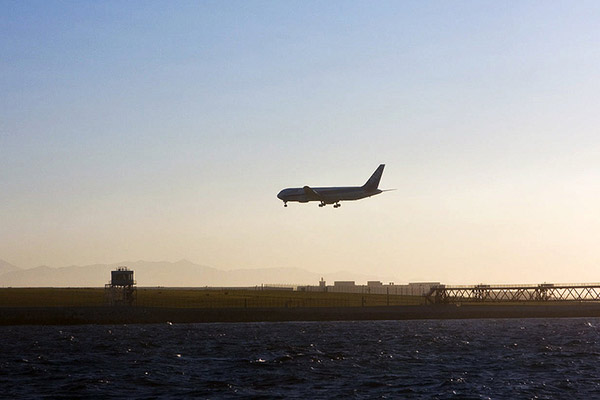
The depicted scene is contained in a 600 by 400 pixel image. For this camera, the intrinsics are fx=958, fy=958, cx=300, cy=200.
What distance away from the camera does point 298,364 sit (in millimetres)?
86750

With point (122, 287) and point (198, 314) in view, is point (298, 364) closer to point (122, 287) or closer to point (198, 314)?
point (198, 314)

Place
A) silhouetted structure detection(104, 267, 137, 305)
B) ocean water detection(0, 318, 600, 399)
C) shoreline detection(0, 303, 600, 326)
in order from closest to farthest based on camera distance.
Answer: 1. ocean water detection(0, 318, 600, 399)
2. shoreline detection(0, 303, 600, 326)
3. silhouetted structure detection(104, 267, 137, 305)

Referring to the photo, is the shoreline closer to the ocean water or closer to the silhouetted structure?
the silhouetted structure

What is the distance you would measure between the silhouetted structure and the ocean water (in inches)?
1707

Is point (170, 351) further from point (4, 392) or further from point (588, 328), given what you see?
point (588, 328)

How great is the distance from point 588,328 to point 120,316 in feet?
257

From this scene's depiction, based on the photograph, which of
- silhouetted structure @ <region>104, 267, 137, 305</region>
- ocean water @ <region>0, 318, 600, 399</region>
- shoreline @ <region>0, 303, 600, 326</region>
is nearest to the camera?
ocean water @ <region>0, 318, 600, 399</region>

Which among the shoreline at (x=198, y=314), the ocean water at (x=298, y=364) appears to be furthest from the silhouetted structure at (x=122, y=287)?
the ocean water at (x=298, y=364)

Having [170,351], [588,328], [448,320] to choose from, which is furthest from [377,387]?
[448,320]

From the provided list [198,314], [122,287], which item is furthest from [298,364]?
[122,287]

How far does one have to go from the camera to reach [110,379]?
243 feet

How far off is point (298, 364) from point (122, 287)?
102 meters

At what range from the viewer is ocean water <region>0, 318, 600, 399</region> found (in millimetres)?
68562

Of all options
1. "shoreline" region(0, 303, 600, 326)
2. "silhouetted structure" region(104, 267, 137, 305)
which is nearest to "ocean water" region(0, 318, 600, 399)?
"shoreline" region(0, 303, 600, 326)
